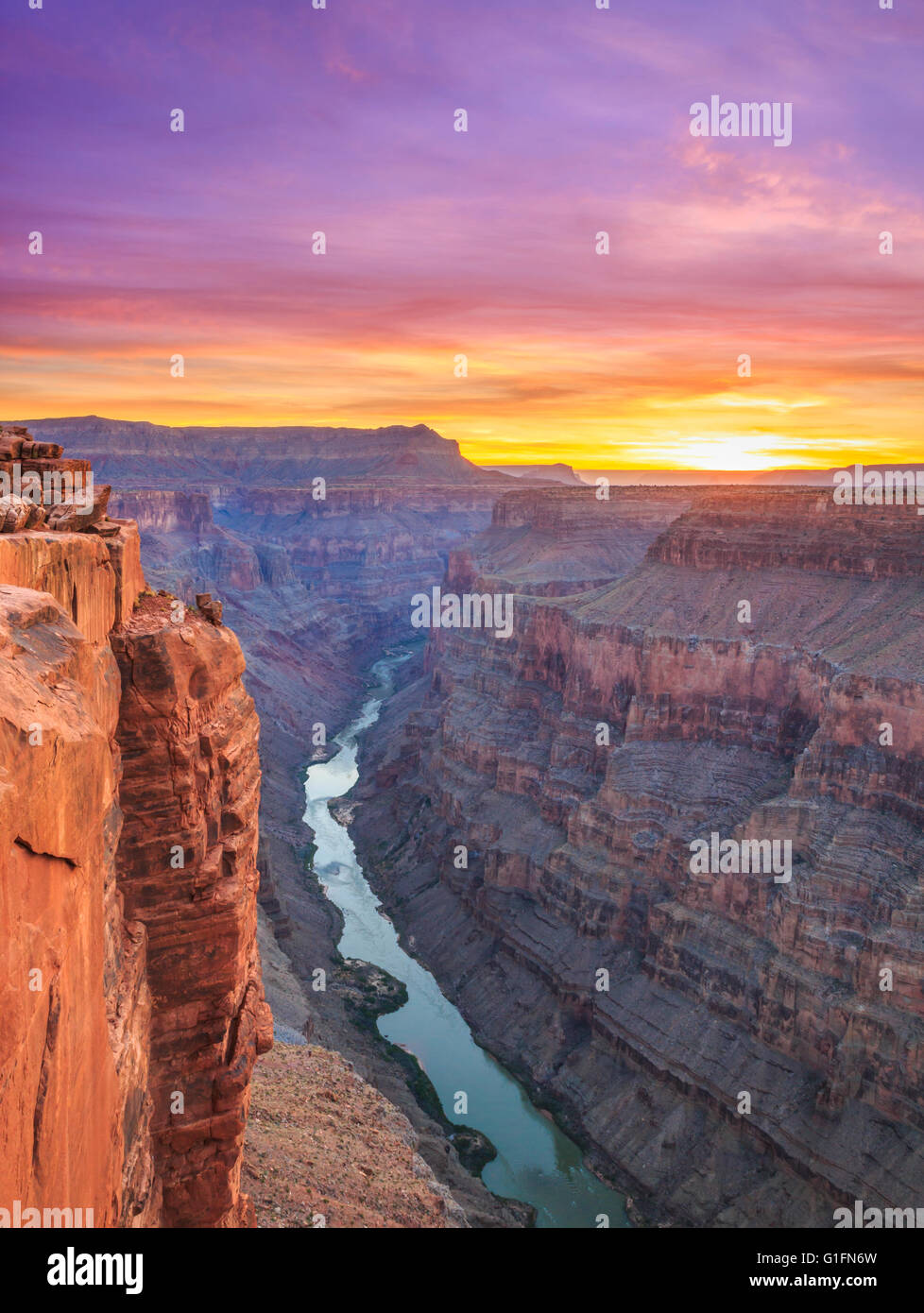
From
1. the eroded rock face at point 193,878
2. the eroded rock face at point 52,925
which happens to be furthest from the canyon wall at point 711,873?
the eroded rock face at point 52,925

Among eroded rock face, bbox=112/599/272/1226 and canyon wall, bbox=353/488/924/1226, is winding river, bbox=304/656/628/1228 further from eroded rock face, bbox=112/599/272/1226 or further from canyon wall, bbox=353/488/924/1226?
eroded rock face, bbox=112/599/272/1226

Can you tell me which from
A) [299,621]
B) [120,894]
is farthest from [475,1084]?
[299,621]

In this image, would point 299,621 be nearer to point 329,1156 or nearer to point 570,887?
point 570,887

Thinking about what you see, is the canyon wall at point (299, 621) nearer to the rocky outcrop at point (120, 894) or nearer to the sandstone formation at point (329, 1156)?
the sandstone formation at point (329, 1156)

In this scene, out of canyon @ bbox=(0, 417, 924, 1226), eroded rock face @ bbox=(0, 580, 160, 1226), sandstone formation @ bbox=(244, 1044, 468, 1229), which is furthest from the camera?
sandstone formation @ bbox=(244, 1044, 468, 1229)

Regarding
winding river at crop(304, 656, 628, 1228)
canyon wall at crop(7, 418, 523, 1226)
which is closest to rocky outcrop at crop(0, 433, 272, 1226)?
canyon wall at crop(7, 418, 523, 1226)

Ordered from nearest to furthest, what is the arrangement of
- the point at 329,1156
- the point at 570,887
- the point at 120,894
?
1. the point at 120,894
2. the point at 329,1156
3. the point at 570,887

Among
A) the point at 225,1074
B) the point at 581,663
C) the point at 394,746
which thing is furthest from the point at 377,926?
the point at 225,1074
